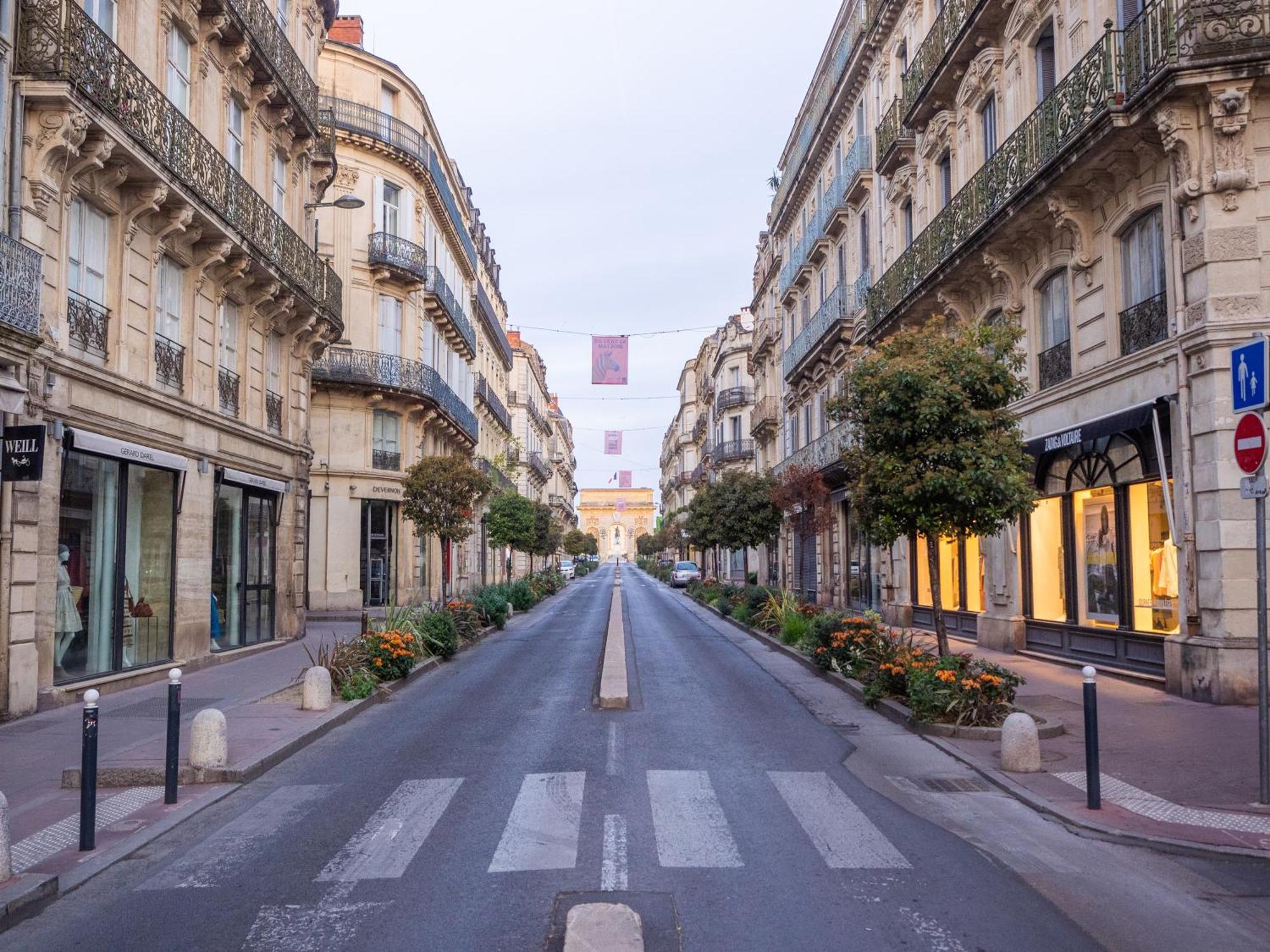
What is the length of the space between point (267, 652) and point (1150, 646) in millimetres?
14954

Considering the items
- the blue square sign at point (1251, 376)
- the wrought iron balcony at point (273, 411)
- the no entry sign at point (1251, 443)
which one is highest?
the wrought iron balcony at point (273, 411)

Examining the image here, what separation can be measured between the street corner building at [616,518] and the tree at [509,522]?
435 feet

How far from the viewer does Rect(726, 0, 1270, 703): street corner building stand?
39.6 feet

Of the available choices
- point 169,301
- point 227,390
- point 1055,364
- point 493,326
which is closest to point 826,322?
point 1055,364

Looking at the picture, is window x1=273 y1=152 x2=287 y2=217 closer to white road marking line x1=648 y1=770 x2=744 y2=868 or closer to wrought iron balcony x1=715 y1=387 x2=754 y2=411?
white road marking line x1=648 y1=770 x2=744 y2=868

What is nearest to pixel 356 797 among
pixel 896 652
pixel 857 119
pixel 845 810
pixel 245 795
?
pixel 245 795

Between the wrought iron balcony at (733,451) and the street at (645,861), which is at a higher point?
the wrought iron balcony at (733,451)

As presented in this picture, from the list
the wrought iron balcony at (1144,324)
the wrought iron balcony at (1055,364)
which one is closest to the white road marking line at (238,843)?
the wrought iron balcony at (1144,324)

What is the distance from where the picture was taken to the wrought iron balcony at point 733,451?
56125 mm

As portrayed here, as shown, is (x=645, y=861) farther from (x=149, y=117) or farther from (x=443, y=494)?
(x=443, y=494)

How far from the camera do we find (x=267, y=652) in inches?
762

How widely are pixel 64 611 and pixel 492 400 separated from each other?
40633mm

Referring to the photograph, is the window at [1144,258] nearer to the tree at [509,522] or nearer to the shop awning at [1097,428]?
the shop awning at [1097,428]

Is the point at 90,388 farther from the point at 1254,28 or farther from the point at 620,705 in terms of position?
the point at 1254,28
